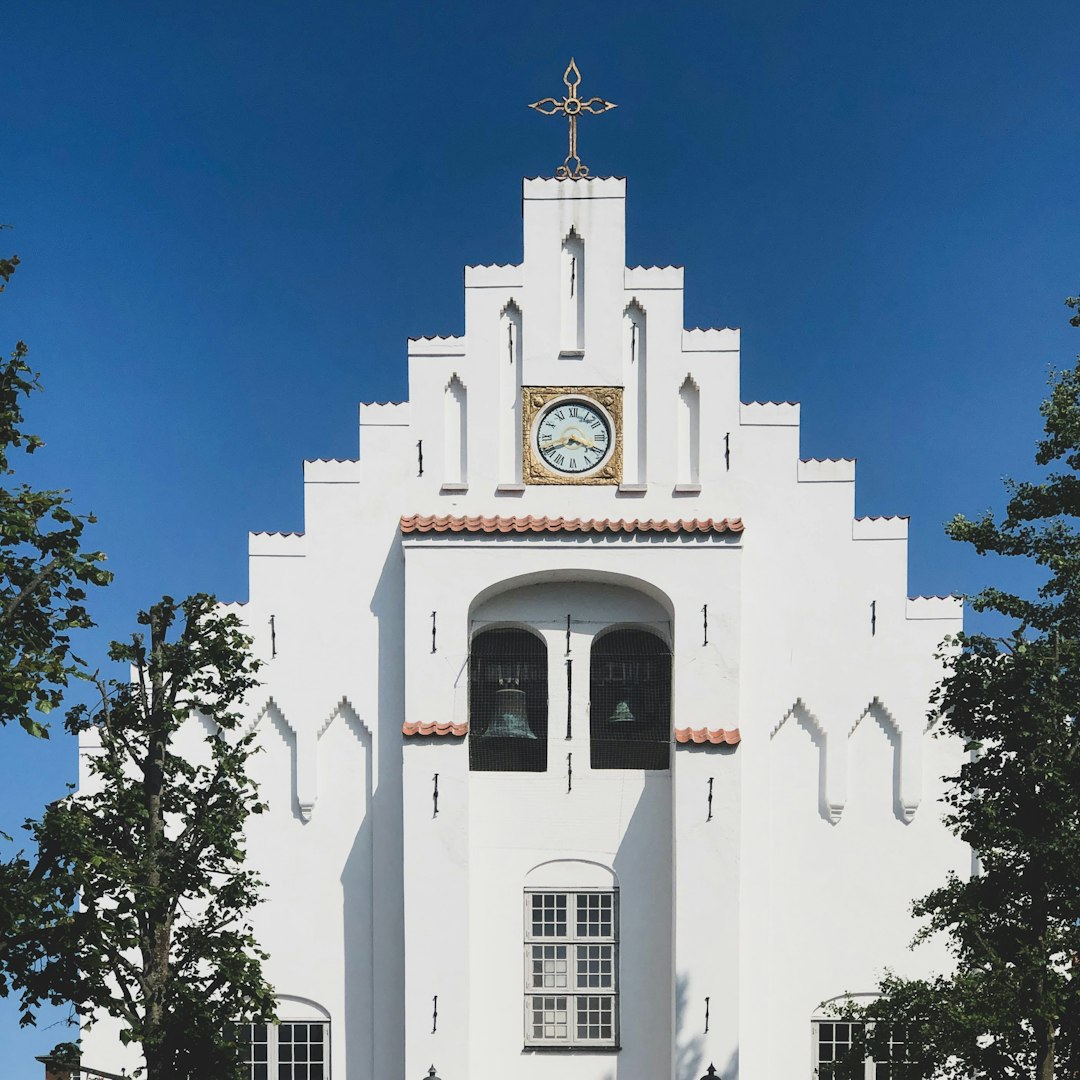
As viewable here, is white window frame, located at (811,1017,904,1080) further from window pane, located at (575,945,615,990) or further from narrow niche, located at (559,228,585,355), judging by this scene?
narrow niche, located at (559,228,585,355)

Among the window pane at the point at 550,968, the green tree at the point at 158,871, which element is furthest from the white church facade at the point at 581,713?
the green tree at the point at 158,871

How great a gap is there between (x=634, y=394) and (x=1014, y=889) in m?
10.3

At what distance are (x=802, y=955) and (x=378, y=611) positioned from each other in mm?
8612

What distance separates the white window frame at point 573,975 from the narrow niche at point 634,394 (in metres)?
6.66

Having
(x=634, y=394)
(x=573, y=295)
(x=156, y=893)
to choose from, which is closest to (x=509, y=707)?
(x=634, y=394)

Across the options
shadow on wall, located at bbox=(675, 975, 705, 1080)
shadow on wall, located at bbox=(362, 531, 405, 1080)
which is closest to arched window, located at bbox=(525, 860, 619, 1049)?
shadow on wall, located at bbox=(675, 975, 705, 1080)

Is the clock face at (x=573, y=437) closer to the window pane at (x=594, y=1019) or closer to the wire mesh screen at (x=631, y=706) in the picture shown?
the wire mesh screen at (x=631, y=706)

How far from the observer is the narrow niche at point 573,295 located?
2586 cm

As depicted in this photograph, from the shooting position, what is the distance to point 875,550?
2530 cm

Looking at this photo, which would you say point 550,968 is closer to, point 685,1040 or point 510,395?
point 685,1040

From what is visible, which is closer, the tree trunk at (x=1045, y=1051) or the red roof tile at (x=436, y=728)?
the tree trunk at (x=1045, y=1051)

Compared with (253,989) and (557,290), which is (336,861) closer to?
(253,989)

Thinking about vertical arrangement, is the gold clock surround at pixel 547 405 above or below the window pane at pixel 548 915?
above

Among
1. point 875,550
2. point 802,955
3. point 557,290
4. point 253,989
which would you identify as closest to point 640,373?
point 557,290
